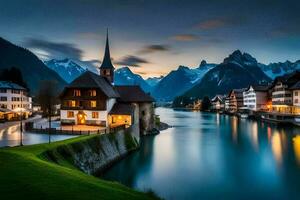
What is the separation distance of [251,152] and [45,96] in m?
72.3

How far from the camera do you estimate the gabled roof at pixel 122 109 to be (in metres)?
59.2

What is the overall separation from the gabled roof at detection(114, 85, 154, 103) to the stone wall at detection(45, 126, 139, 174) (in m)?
17.0

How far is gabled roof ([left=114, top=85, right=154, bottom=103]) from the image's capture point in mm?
67125

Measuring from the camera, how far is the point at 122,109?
199ft

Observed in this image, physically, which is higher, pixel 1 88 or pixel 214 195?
pixel 1 88

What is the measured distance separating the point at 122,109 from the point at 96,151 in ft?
82.1

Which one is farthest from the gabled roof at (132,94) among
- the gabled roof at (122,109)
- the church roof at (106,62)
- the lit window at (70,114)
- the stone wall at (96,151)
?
the stone wall at (96,151)

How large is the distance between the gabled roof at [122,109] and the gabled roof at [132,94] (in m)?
4.16

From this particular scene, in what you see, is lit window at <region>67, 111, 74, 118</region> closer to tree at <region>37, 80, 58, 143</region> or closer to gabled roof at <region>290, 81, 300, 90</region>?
tree at <region>37, 80, 58, 143</region>

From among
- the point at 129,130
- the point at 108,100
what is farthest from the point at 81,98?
the point at 129,130

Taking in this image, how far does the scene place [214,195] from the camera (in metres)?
28.1

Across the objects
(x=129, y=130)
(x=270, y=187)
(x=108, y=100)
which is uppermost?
(x=108, y=100)

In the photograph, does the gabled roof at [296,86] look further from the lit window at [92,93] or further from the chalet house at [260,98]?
the lit window at [92,93]

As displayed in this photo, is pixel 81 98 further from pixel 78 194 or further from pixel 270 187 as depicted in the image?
pixel 78 194
